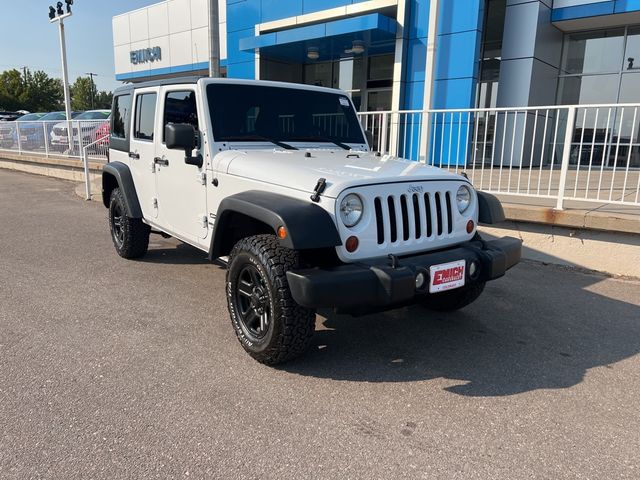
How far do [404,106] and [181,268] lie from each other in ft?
30.4

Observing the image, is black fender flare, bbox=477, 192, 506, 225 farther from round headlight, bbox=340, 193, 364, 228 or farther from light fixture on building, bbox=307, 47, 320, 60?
light fixture on building, bbox=307, 47, 320, 60

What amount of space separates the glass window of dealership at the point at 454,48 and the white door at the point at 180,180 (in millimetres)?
5920

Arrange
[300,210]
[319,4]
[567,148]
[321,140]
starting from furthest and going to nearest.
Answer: [319,4] < [567,148] < [321,140] < [300,210]

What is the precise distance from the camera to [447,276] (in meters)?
3.17

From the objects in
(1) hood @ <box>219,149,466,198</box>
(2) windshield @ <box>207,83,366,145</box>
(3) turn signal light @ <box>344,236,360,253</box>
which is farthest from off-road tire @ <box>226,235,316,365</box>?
(2) windshield @ <box>207,83,366,145</box>

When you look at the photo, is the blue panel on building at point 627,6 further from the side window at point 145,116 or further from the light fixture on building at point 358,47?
the side window at point 145,116

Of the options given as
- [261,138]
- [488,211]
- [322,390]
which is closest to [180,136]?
[261,138]

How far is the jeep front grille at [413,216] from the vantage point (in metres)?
3.14

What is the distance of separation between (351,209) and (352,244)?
221mm

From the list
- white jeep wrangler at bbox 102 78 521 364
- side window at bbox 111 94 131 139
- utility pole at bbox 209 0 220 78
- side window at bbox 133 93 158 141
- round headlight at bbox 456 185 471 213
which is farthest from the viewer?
utility pole at bbox 209 0 220 78

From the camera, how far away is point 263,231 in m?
3.62

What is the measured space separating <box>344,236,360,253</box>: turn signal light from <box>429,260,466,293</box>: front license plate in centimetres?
50

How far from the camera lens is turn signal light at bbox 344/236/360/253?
2.99m

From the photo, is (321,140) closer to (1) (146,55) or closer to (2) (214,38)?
(2) (214,38)
